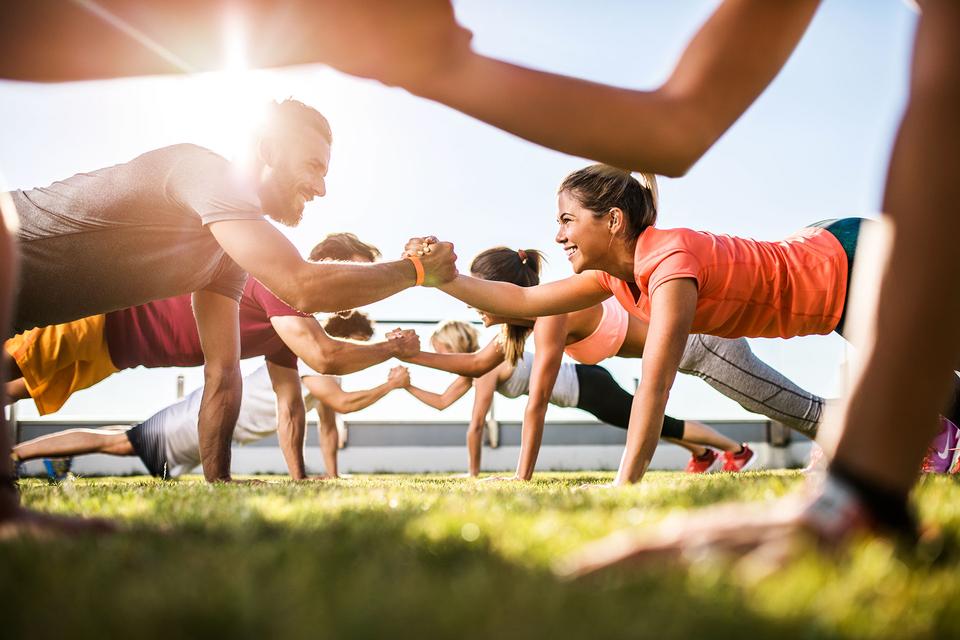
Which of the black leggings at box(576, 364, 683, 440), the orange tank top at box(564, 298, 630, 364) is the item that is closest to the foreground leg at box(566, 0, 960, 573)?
the orange tank top at box(564, 298, 630, 364)

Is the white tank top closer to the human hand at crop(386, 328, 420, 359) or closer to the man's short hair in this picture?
the human hand at crop(386, 328, 420, 359)

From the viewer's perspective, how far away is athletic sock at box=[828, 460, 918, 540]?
36.0 inches

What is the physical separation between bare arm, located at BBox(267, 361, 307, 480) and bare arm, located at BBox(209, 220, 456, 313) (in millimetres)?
2415

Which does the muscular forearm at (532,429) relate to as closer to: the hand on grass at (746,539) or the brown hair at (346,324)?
the brown hair at (346,324)

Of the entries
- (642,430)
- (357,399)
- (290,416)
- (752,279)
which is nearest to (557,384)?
(357,399)

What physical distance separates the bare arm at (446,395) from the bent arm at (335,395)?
1.72 m

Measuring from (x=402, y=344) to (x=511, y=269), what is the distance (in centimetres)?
96

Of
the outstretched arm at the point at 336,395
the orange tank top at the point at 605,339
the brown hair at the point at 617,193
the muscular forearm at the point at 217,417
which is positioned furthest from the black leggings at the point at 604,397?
the muscular forearm at the point at 217,417

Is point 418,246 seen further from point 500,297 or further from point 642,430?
point 642,430

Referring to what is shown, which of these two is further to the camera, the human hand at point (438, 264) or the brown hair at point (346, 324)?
the brown hair at point (346, 324)

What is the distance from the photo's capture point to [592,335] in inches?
209

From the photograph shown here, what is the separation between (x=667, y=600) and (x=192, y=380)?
419 inches

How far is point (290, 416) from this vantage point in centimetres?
532

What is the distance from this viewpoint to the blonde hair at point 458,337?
841 centimetres
